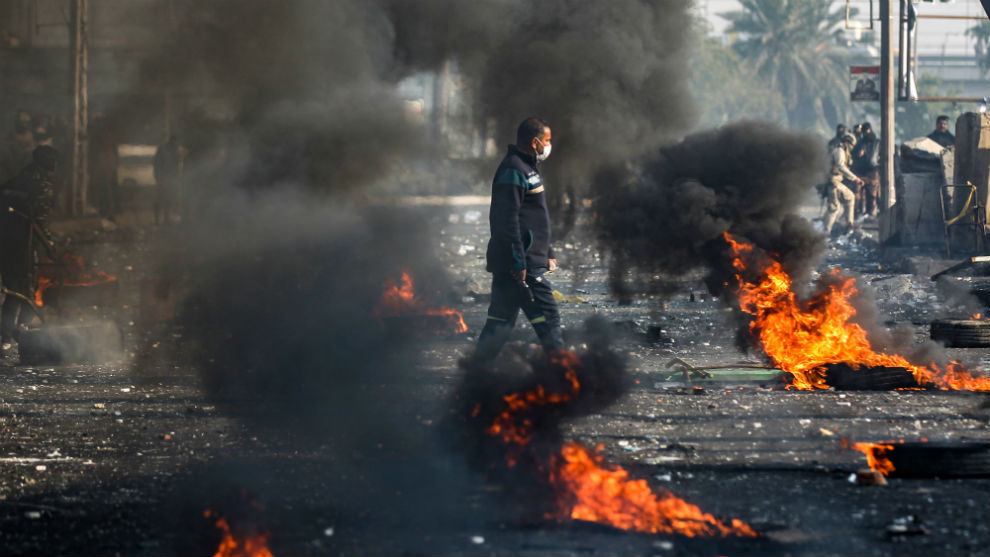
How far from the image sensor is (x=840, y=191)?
21.3 metres

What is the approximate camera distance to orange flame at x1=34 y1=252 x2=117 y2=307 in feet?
34.4

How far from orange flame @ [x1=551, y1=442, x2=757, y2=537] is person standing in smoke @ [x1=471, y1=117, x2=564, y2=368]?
1.97 m

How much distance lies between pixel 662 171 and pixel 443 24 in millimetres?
3917

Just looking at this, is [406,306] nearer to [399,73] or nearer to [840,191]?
[399,73]

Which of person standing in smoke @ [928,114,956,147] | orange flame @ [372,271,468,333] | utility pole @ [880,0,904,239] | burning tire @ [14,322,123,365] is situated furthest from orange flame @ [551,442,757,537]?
person standing in smoke @ [928,114,956,147]

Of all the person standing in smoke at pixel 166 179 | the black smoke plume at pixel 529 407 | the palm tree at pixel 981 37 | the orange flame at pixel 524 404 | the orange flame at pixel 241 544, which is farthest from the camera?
the palm tree at pixel 981 37

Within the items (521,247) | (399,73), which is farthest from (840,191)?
(521,247)

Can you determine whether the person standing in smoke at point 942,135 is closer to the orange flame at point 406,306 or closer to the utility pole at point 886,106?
the utility pole at point 886,106

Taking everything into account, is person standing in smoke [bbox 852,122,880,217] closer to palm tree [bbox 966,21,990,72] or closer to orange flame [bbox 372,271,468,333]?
orange flame [bbox 372,271,468,333]

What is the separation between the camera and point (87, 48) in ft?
61.4

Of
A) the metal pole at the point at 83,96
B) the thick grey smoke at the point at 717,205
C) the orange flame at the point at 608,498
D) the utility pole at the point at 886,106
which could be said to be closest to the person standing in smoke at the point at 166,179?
the metal pole at the point at 83,96

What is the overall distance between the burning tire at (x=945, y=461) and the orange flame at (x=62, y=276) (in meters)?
8.01

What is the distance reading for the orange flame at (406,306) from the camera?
10.6 m

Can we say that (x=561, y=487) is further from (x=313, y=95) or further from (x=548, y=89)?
(x=313, y=95)
